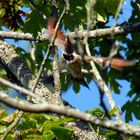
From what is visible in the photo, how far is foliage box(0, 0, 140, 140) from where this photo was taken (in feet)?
10.7

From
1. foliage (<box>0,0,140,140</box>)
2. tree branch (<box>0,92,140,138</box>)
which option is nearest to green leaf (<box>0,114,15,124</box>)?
foliage (<box>0,0,140,140</box>)

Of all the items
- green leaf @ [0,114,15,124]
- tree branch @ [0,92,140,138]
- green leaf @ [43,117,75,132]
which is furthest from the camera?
green leaf @ [0,114,15,124]

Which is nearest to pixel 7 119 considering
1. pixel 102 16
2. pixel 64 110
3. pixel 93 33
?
pixel 93 33

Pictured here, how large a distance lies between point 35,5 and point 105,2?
0.59 m

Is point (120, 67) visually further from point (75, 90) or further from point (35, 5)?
point (75, 90)

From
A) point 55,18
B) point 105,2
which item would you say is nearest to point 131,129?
point 55,18

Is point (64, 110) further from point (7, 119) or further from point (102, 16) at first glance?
point (102, 16)

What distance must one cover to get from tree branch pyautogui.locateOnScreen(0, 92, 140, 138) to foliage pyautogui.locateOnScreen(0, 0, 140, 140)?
0.76 meters

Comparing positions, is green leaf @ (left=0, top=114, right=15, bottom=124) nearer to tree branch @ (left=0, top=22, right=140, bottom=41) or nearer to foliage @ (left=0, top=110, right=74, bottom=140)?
foliage @ (left=0, top=110, right=74, bottom=140)

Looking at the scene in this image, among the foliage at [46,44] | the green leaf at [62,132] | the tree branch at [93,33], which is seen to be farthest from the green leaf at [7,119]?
the tree branch at [93,33]

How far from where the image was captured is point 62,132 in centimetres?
317

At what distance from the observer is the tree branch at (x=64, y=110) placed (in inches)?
54.7

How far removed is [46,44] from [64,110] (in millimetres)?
3633

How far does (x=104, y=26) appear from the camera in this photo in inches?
221
